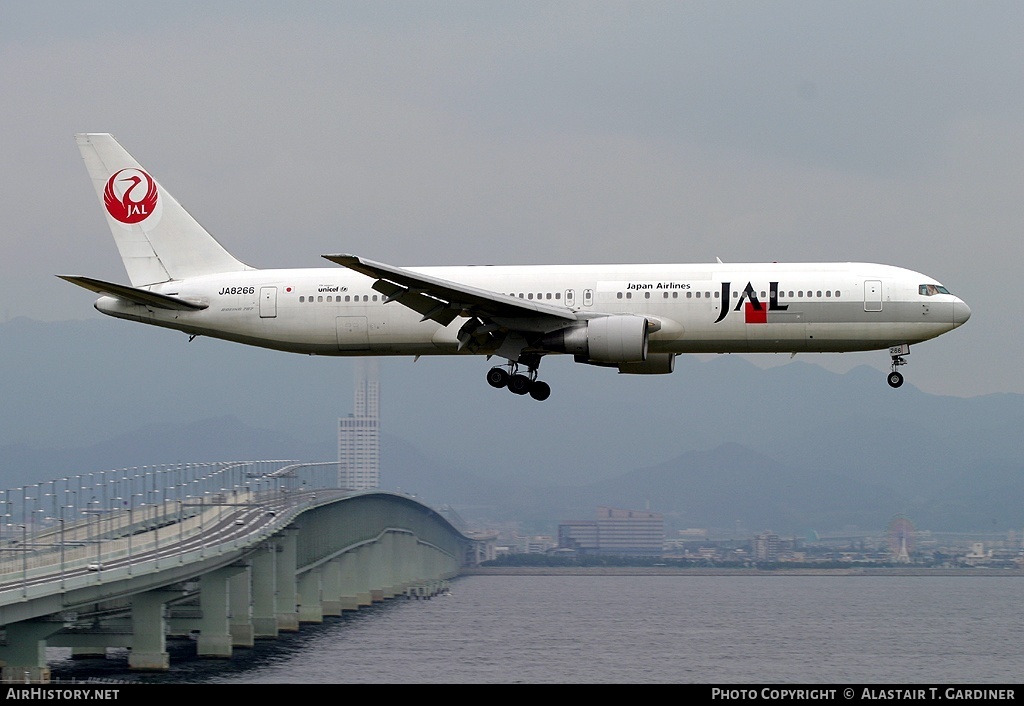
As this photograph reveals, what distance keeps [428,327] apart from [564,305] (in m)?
6.32

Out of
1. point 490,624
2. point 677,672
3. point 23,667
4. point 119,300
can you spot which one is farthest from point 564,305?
point 490,624

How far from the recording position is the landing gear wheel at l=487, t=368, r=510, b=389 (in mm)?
61938

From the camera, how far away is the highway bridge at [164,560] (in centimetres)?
8469

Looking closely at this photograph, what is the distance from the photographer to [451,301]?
189 feet

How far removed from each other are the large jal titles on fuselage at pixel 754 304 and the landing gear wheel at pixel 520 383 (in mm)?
9469

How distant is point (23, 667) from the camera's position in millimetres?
85062

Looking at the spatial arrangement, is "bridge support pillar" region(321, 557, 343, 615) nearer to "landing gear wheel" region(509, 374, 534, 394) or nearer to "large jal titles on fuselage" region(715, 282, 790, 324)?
"landing gear wheel" region(509, 374, 534, 394)

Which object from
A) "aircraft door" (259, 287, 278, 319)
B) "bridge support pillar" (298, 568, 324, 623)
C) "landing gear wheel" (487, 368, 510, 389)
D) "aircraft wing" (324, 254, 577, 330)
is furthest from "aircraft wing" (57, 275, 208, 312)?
"bridge support pillar" (298, 568, 324, 623)

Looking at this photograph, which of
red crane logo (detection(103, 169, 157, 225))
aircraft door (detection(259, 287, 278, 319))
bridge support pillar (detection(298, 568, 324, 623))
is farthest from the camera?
bridge support pillar (detection(298, 568, 324, 623))

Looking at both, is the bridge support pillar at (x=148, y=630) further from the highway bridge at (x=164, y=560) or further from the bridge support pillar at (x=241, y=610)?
the bridge support pillar at (x=241, y=610)

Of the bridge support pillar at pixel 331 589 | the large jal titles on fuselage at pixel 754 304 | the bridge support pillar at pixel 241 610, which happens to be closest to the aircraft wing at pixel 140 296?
the large jal titles on fuselage at pixel 754 304

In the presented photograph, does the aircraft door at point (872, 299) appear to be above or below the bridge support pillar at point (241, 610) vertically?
above

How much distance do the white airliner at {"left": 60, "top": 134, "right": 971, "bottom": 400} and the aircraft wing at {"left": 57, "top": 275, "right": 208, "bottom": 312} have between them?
0.09 meters

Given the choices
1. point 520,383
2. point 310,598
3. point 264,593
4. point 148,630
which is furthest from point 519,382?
point 310,598
